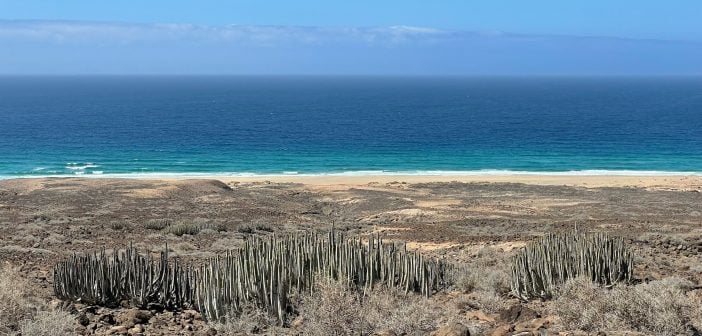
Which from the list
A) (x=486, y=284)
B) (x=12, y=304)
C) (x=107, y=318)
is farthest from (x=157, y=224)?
(x=12, y=304)

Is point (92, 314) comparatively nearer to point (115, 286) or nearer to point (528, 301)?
point (115, 286)

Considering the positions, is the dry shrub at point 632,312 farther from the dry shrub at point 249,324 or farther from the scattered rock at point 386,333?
the dry shrub at point 249,324

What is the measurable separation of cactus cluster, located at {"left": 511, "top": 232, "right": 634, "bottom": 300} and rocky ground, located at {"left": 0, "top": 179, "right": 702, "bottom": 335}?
360 millimetres

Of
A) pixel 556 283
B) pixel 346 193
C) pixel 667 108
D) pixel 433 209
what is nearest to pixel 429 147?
pixel 346 193

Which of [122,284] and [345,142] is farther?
[345,142]

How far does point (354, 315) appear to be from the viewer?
776cm

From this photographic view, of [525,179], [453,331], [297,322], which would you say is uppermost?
[453,331]

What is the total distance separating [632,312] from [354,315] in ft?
8.67

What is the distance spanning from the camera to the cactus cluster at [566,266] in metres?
10.2

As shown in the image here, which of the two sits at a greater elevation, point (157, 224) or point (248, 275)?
point (248, 275)

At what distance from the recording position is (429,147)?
201 ft

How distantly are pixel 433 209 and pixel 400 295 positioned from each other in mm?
17258

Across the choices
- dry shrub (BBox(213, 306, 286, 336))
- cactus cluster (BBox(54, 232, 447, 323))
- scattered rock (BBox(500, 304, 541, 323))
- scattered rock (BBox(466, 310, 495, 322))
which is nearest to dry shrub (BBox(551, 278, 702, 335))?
scattered rock (BBox(500, 304, 541, 323))

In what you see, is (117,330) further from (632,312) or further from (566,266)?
(566,266)
